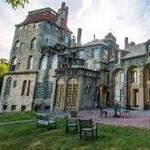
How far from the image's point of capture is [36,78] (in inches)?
1777

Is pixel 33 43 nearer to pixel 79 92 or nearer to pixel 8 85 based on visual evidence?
pixel 8 85

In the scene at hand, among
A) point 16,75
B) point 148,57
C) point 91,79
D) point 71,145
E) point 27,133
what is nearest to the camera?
Result: point 71,145

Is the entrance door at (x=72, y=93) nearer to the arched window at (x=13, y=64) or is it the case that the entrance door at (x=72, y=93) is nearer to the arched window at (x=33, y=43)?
the arched window at (x=33, y=43)

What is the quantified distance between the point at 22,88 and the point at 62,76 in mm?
13276

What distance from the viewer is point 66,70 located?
36500 mm

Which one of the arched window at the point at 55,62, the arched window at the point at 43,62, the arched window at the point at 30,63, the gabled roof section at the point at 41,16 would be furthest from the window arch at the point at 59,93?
the gabled roof section at the point at 41,16

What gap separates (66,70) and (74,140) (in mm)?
22998

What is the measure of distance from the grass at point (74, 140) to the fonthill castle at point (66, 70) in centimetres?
1774

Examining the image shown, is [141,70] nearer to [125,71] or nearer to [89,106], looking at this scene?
[125,71]

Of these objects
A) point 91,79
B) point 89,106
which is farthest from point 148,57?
point 89,106

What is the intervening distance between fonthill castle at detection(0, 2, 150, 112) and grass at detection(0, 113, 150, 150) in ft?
58.2

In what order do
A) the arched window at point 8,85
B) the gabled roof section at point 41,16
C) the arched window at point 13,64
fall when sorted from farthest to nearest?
the arched window at point 13,64
the arched window at point 8,85
the gabled roof section at point 41,16

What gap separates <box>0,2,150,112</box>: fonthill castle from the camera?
118 feet

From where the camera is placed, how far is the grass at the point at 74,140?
12.5m
